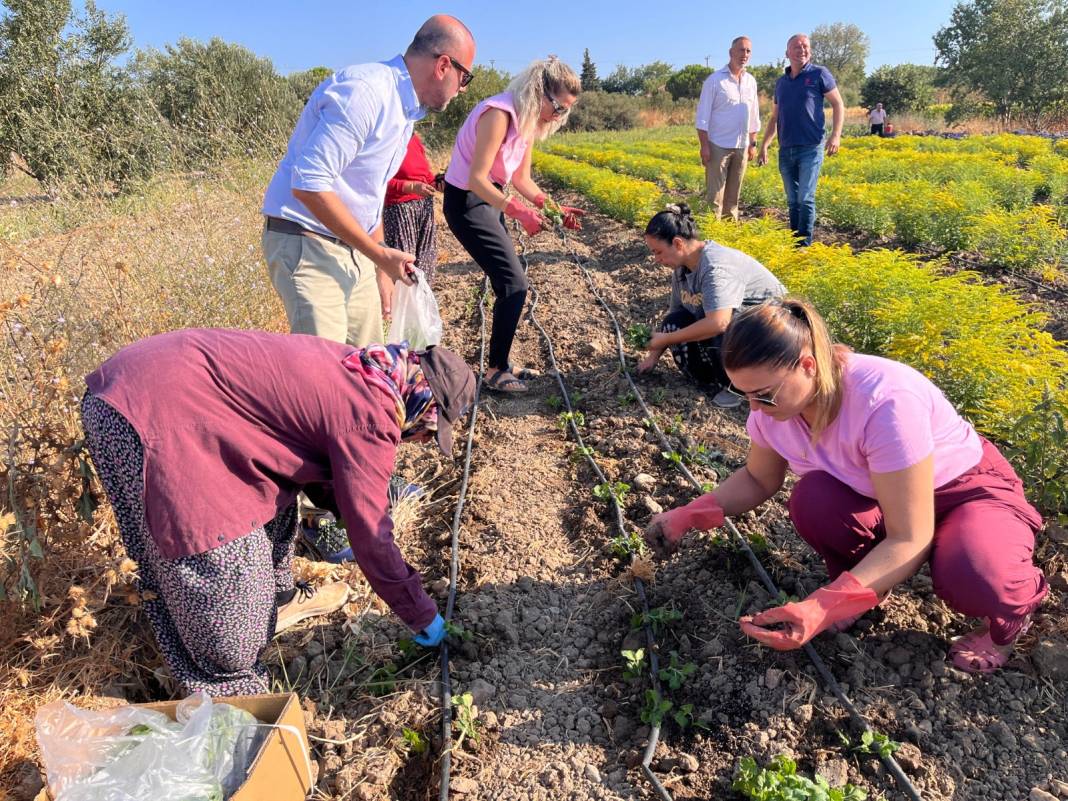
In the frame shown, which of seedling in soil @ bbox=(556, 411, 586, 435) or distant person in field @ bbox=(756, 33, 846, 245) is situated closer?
seedling in soil @ bbox=(556, 411, 586, 435)

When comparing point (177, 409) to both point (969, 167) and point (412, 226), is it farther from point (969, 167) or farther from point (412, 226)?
point (969, 167)

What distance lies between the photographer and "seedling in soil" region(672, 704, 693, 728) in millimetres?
2098

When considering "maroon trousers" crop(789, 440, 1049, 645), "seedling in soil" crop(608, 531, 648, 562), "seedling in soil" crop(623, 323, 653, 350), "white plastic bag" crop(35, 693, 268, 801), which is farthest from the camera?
"seedling in soil" crop(623, 323, 653, 350)

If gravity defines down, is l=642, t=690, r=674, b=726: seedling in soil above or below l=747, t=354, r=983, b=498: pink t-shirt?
below

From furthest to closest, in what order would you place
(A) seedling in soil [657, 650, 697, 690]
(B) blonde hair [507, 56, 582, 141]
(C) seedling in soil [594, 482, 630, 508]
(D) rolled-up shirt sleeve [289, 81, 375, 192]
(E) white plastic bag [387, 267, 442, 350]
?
(B) blonde hair [507, 56, 582, 141], (C) seedling in soil [594, 482, 630, 508], (E) white plastic bag [387, 267, 442, 350], (D) rolled-up shirt sleeve [289, 81, 375, 192], (A) seedling in soil [657, 650, 697, 690]

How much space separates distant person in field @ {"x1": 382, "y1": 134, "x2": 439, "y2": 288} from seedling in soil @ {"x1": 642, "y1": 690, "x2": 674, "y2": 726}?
8.92 ft

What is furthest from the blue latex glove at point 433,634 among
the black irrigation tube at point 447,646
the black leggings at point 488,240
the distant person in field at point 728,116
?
the distant person in field at point 728,116

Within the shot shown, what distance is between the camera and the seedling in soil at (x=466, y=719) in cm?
213

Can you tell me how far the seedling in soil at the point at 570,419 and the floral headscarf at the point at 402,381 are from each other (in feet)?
6.52

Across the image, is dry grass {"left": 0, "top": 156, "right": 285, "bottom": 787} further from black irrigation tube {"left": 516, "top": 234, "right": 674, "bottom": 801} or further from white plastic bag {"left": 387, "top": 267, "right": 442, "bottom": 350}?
black irrigation tube {"left": 516, "top": 234, "right": 674, "bottom": 801}

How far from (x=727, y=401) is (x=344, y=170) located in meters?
2.47

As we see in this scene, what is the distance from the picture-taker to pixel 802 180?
21.2 ft

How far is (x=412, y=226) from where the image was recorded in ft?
14.0

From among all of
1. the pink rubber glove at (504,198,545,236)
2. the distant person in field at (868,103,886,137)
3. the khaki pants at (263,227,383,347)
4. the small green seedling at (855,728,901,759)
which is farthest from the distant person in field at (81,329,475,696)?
the distant person in field at (868,103,886,137)
